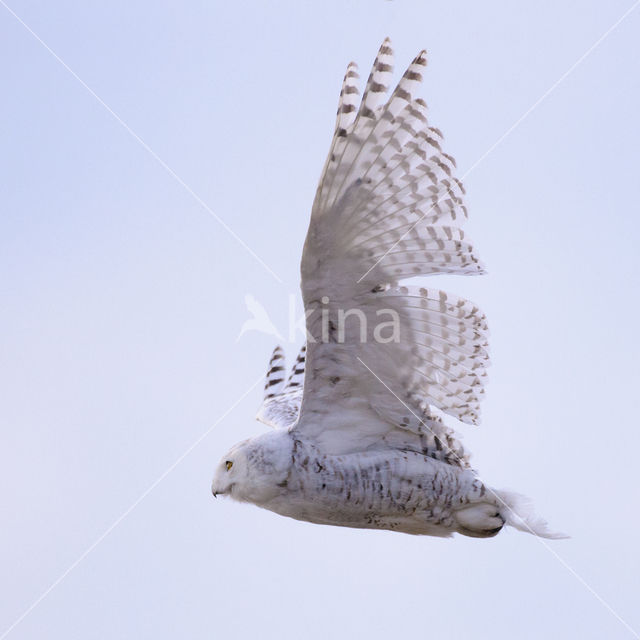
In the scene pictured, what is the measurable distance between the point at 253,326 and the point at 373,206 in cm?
175

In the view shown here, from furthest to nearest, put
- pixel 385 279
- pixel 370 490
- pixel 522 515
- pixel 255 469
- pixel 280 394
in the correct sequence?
1. pixel 280 394
2. pixel 522 515
3. pixel 370 490
4. pixel 255 469
5. pixel 385 279

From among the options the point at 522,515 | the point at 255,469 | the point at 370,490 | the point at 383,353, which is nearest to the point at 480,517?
the point at 522,515

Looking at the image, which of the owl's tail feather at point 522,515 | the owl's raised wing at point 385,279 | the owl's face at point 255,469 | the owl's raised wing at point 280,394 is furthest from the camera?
the owl's raised wing at point 280,394

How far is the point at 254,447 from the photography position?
6328mm

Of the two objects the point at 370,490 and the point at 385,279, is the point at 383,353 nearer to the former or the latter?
the point at 385,279

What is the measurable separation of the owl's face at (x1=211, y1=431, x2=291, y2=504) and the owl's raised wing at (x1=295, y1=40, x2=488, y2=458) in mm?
276

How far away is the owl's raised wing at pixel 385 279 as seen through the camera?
587 cm

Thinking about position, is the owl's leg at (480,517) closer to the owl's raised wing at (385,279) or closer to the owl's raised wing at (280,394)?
the owl's raised wing at (385,279)

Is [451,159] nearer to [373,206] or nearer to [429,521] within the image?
[373,206]

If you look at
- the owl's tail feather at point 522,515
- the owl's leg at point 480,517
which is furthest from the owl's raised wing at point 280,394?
the owl's tail feather at point 522,515

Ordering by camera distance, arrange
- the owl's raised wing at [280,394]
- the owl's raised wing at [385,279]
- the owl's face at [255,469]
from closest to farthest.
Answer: the owl's raised wing at [385,279] < the owl's face at [255,469] < the owl's raised wing at [280,394]

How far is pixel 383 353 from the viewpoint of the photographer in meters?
6.36

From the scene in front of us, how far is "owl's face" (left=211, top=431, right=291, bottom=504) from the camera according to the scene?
6266mm

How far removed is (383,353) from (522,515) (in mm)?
1287
